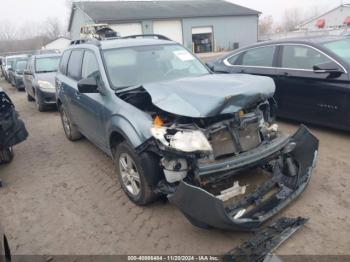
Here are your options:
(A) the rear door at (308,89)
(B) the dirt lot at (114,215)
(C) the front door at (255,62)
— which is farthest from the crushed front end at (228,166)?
(C) the front door at (255,62)

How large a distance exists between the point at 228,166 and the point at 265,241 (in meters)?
0.77

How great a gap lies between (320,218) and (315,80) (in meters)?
2.93

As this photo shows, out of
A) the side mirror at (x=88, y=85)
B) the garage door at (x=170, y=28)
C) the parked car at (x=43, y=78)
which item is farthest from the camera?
the garage door at (x=170, y=28)

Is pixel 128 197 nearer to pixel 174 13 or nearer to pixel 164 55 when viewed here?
pixel 164 55

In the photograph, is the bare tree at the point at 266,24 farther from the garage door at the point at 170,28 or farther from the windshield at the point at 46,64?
the windshield at the point at 46,64

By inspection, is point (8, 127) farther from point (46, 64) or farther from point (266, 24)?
point (266, 24)

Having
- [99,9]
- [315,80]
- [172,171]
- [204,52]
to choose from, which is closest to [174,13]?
[204,52]

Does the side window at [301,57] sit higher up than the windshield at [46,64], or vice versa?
the side window at [301,57]

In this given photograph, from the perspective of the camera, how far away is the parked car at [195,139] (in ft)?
11.0

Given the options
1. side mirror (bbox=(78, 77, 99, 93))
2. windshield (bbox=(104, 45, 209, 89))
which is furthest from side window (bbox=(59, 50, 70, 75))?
side mirror (bbox=(78, 77, 99, 93))

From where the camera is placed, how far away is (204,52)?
3794 centimetres

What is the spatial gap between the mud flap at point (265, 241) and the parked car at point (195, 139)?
16 centimetres

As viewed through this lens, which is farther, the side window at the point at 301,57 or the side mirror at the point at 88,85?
the side window at the point at 301,57

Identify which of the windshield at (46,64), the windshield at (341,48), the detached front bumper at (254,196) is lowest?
the detached front bumper at (254,196)
